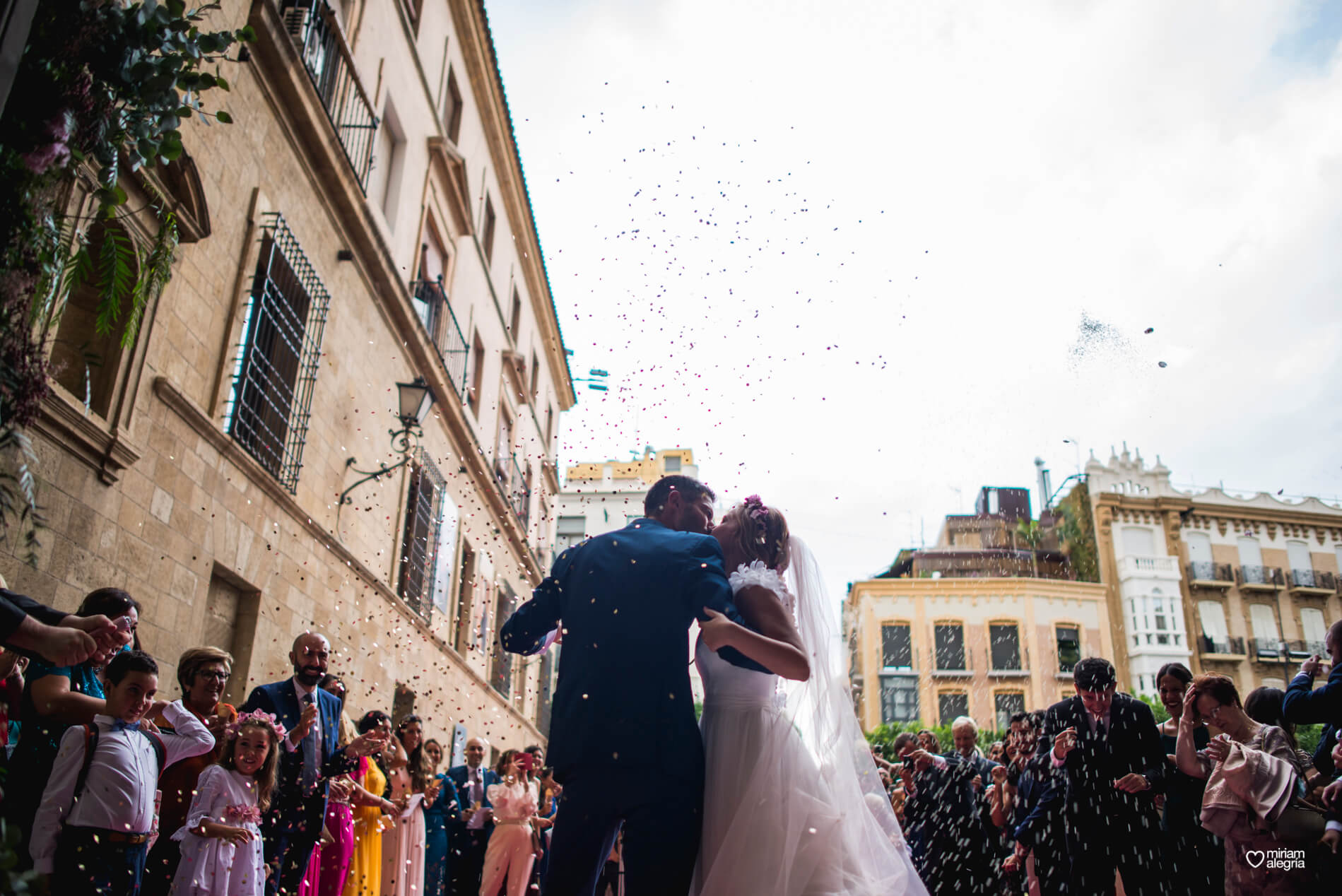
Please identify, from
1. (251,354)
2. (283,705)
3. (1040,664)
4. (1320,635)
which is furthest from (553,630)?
(1320,635)

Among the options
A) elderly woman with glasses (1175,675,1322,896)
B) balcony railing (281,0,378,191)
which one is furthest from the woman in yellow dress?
balcony railing (281,0,378,191)

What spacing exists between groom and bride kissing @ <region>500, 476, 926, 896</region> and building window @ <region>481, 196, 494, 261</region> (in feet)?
53.6

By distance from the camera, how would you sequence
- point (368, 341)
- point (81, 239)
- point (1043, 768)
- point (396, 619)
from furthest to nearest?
1. point (396, 619)
2. point (368, 341)
3. point (1043, 768)
4. point (81, 239)

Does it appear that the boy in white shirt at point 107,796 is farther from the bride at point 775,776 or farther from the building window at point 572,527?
the building window at point 572,527

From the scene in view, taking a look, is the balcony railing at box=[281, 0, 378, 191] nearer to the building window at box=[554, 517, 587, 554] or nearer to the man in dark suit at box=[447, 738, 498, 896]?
the man in dark suit at box=[447, 738, 498, 896]

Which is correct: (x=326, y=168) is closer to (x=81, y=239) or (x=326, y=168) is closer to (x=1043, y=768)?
(x=81, y=239)

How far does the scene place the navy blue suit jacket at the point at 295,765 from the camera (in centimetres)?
523

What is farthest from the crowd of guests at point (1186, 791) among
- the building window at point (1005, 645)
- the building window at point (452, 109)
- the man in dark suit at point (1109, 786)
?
the building window at point (1005, 645)

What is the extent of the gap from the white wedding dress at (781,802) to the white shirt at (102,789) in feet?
7.96

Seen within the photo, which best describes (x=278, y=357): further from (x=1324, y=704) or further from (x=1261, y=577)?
(x=1261, y=577)

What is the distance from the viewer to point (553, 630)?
11.2 feet

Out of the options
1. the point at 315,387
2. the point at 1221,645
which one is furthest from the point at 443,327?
the point at 1221,645

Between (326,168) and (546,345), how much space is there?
16181 mm

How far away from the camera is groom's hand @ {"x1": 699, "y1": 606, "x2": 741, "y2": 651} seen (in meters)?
2.89
